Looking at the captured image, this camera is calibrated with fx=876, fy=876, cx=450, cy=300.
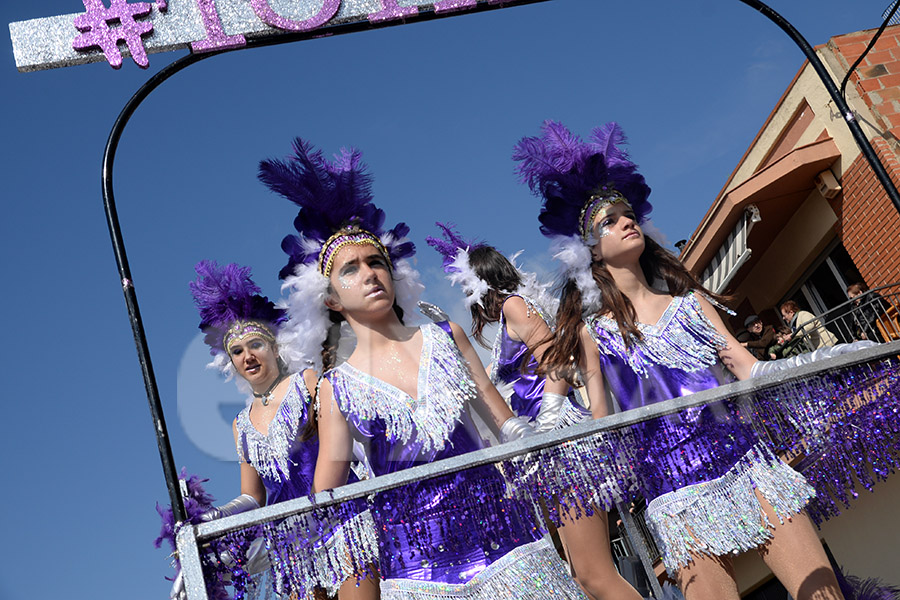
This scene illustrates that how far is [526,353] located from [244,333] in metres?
1.20

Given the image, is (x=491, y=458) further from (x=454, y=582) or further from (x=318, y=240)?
(x=318, y=240)

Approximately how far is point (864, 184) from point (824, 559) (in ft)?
19.7

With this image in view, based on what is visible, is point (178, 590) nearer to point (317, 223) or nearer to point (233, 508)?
point (233, 508)

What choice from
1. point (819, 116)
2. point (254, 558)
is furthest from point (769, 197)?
point (254, 558)

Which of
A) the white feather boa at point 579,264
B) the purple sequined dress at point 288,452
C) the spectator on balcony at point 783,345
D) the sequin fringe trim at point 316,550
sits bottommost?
the sequin fringe trim at point 316,550

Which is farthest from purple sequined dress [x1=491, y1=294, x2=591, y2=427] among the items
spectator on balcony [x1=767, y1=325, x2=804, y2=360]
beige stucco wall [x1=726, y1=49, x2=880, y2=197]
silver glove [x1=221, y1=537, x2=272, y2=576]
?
beige stucco wall [x1=726, y1=49, x2=880, y2=197]

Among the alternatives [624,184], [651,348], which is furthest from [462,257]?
[651,348]

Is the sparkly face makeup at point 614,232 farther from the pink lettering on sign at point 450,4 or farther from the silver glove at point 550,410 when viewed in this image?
the pink lettering on sign at point 450,4

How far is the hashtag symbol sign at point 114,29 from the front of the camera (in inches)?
121

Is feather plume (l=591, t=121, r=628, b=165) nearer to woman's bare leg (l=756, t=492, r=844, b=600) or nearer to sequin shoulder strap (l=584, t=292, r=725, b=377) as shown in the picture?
sequin shoulder strap (l=584, t=292, r=725, b=377)

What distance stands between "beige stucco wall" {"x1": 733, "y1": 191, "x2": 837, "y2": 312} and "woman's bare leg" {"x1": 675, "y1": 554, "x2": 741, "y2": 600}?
253 inches

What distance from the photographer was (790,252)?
30.4ft

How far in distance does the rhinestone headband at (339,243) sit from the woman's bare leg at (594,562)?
1.20 metres

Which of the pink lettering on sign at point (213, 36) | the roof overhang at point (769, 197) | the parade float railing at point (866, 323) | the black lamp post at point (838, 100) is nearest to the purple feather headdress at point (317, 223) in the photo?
the pink lettering on sign at point (213, 36)
